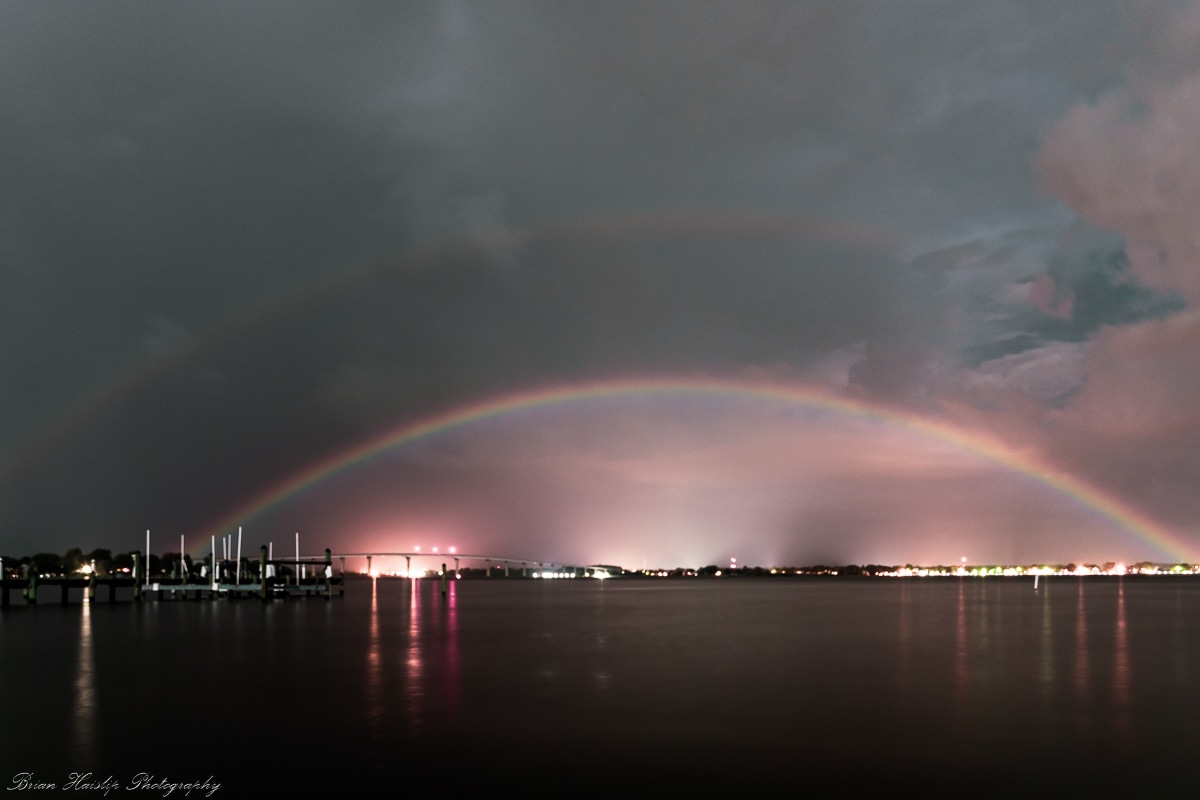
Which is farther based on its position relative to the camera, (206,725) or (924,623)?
(924,623)

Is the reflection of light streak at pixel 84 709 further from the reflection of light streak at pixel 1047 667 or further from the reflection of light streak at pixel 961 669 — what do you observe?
the reflection of light streak at pixel 1047 667

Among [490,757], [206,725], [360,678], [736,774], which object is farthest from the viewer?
[360,678]

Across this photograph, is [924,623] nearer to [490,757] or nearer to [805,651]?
[805,651]

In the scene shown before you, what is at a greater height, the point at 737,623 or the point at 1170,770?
the point at 1170,770

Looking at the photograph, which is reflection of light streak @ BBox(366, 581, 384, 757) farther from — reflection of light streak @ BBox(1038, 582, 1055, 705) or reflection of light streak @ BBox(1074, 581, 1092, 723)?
reflection of light streak @ BBox(1038, 582, 1055, 705)

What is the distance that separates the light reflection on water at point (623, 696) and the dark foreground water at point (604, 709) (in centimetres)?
13

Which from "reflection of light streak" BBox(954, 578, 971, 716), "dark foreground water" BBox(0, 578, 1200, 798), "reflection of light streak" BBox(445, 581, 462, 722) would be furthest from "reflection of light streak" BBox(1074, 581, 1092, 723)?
"reflection of light streak" BBox(445, 581, 462, 722)

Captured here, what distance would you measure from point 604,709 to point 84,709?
16.1 metres

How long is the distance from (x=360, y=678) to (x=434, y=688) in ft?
16.0

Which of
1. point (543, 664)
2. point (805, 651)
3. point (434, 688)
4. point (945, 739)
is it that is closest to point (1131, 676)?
point (805, 651)

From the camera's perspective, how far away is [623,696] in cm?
3125

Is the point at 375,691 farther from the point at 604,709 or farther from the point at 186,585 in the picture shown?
the point at 186,585

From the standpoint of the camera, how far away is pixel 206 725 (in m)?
26.6

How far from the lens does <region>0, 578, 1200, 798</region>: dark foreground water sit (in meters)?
21.1
